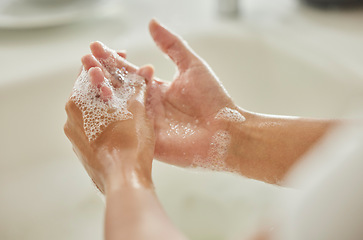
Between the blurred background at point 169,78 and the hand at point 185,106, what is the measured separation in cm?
40

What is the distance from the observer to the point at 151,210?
2.00 feet

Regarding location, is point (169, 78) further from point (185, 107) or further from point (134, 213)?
point (134, 213)

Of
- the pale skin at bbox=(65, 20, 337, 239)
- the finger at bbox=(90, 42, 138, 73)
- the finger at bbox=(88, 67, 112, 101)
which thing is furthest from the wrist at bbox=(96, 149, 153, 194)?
the finger at bbox=(90, 42, 138, 73)

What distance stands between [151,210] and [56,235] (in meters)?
0.72

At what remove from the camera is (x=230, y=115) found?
93cm

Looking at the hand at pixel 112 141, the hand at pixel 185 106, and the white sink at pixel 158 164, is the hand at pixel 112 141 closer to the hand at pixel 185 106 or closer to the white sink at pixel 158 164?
the hand at pixel 185 106

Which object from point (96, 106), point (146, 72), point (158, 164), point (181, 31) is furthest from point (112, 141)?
point (181, 31)

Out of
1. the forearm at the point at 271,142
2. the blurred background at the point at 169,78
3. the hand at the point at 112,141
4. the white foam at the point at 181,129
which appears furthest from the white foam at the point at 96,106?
the blurred background at the point at 169,78

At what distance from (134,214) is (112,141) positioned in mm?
217

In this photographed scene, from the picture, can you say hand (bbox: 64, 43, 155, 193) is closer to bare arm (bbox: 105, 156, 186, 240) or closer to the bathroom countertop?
bare arm (bbox: 105, 156, 186, 240)

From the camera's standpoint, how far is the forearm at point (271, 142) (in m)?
0.85

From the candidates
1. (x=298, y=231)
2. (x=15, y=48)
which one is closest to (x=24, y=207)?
(x=15, y=48)

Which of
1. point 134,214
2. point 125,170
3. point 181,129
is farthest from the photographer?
point 181,129

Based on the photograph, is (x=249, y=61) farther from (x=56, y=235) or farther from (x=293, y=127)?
(x=56, y=235)
